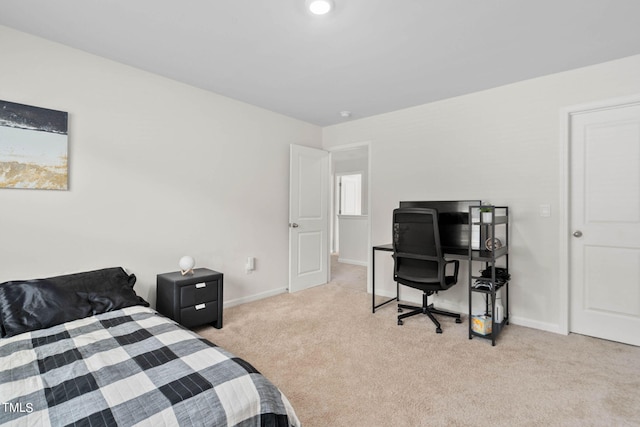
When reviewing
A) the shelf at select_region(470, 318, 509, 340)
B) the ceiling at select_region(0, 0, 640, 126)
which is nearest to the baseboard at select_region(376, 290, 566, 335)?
the shelf at select_region(470, 318, 509, 340)

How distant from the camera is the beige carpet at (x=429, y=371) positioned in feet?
5.71

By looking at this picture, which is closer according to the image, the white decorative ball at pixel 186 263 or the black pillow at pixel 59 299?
the black pillow at pixel 59 299

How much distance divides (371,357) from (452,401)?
2.21 ft

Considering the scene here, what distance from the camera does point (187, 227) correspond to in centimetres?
320

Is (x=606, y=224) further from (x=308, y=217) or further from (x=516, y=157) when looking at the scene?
(x=308, y=217)

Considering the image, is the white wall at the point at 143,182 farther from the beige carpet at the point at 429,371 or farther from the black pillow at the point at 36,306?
the beige carpet at the point at 429,371

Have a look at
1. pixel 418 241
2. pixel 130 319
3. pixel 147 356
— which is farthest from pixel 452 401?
pixel 130 319

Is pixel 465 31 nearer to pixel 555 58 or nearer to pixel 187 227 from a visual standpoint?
pixel 555 58

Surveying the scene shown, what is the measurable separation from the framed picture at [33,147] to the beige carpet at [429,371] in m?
1.81

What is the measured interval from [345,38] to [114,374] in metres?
2.46

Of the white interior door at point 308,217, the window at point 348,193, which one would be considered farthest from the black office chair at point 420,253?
the window at point 348,193

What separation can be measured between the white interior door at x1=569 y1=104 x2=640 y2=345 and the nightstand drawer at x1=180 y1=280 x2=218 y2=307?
133 inches

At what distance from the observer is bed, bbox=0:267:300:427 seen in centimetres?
108

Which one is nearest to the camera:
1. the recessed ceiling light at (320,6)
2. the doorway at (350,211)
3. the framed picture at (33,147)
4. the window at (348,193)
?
the recessed ceiling light at (320,6)
